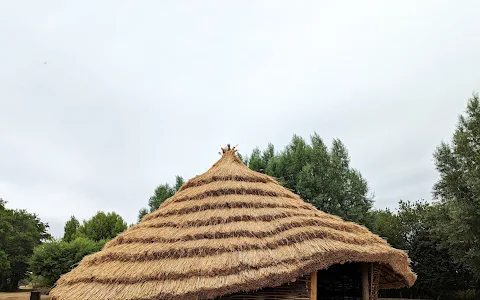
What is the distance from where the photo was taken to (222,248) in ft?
27.1

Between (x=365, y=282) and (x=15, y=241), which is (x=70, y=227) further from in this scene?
(x=365, y=282)

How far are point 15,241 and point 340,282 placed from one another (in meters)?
37.0

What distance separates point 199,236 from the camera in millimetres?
8766

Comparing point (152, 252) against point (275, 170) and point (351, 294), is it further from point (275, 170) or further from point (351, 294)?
point (275, 170)

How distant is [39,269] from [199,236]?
21.3m

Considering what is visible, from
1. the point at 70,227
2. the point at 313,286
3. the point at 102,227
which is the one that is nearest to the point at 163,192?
the point at 102,227

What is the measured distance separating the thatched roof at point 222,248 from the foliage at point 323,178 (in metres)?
13.2

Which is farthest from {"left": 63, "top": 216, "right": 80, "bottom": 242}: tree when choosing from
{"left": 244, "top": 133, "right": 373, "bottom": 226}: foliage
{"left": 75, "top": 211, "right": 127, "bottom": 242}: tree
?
{"left": 244, "top": 133, "right": 373, "bottom": 226}: foliage

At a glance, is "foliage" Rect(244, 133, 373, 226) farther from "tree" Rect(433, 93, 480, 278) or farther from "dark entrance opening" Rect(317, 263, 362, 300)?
"dark entrance opening" Rect(317, 263, 362, 300)

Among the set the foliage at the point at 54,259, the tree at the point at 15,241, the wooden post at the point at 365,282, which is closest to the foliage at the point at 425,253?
the wooden post at the point at 365,282

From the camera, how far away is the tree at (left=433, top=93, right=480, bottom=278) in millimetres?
18891

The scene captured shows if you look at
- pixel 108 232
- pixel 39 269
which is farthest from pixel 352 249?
pixel 108 232

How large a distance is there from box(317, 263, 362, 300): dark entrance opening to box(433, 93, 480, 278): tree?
10167 mm

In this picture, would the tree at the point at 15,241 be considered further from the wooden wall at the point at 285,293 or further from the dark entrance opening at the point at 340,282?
the wooden wall at the point at 285,293
